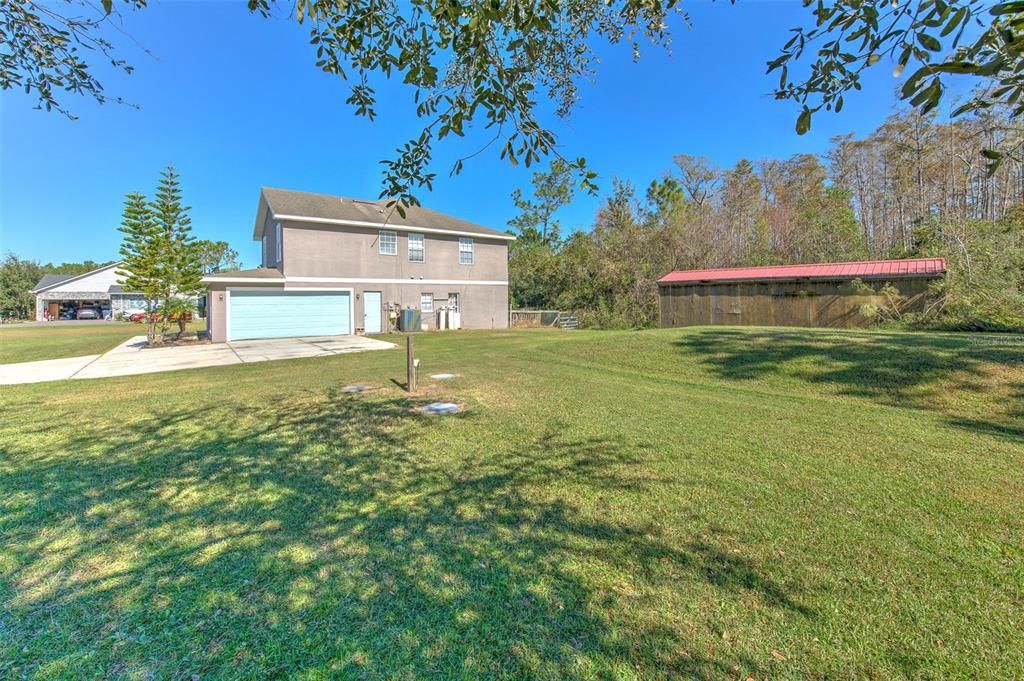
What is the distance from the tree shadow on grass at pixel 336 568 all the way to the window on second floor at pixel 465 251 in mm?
19295

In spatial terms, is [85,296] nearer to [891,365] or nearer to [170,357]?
[170,357]

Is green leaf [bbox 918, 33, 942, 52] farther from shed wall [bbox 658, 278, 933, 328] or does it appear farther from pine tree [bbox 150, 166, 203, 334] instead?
pine tree [bbox 150, 166, 203, 334]

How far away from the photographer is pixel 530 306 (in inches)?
1098

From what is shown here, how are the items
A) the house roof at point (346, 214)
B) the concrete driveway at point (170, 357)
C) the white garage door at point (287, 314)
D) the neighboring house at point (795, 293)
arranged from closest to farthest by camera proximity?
the concrete driveway at point (170, 357)
the neighboring house at point (795, 293)
the white garage door at point (287, 314)
the house roof at point (346, 214)

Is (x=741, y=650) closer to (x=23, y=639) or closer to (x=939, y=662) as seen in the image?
(x=939, y=662)

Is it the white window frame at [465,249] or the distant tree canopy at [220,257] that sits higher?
the distant tree canopy at [220,257]

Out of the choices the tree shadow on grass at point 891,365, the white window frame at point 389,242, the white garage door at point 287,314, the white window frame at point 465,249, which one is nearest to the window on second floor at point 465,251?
the white window frame at point 465,249

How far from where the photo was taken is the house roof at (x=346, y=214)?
60.2 feet

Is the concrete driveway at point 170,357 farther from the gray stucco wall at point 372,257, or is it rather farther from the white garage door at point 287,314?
the gray stucco wall at point 372,257

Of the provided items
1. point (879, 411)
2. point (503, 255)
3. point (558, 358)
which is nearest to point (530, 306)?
point (503, 255)

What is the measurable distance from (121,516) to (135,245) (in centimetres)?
1617

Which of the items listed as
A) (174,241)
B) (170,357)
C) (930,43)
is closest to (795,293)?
(930,43)

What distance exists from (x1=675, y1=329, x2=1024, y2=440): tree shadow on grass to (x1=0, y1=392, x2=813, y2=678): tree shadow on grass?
4.83 meters

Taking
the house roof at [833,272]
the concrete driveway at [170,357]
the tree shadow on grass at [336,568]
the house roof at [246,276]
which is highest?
the house roof at [246,276]
